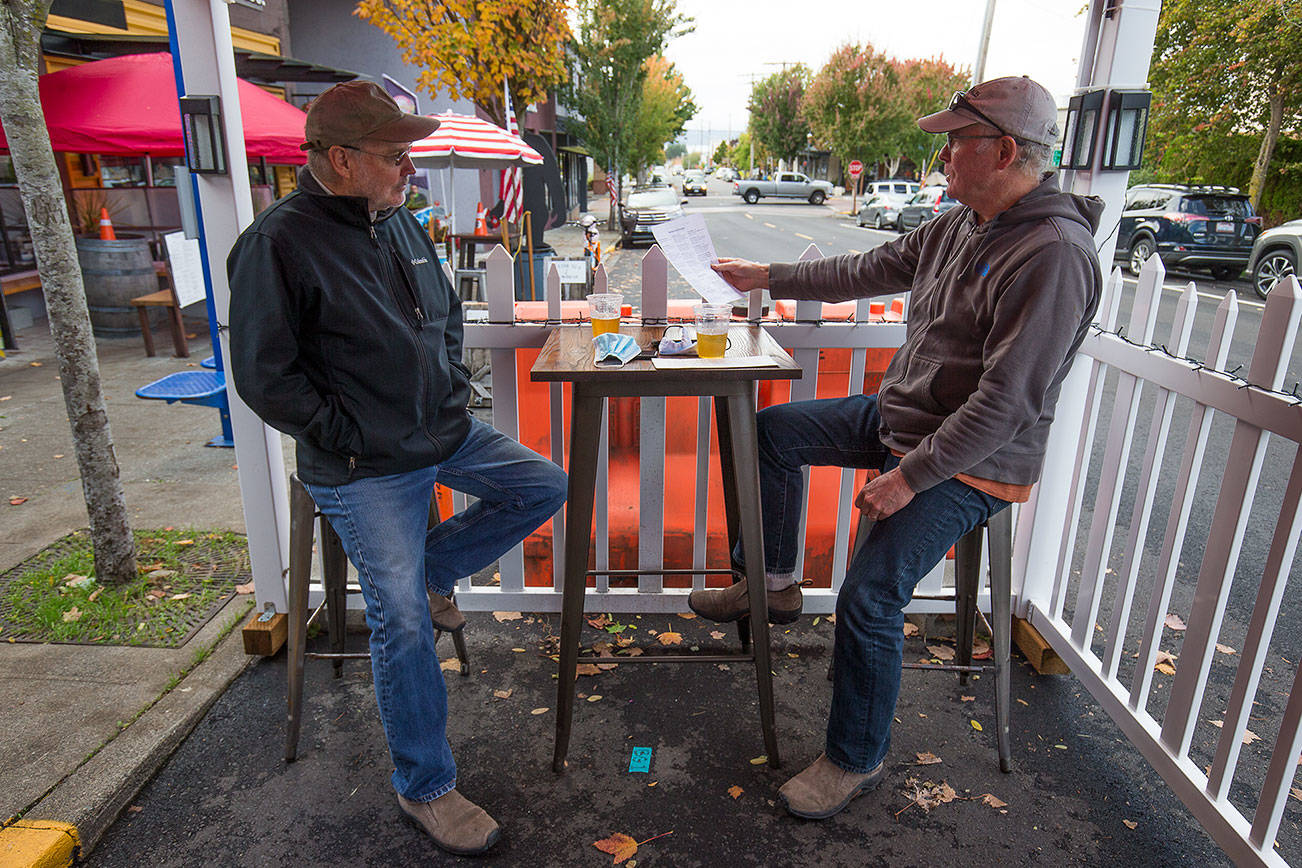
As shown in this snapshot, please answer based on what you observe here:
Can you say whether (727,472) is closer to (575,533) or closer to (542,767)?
(575,533)

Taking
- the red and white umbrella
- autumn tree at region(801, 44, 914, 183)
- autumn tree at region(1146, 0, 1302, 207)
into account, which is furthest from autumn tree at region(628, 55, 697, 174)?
the red and white umbrella

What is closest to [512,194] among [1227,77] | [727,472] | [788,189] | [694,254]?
[694,254]

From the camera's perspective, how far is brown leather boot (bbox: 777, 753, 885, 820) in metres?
2.37

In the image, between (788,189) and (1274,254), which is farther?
(788,189)

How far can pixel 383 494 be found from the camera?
2283 millimetres

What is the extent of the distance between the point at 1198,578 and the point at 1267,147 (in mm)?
21209

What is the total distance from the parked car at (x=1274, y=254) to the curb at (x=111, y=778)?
15.5 m

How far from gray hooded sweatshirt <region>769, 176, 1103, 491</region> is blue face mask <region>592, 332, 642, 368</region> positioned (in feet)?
2.66

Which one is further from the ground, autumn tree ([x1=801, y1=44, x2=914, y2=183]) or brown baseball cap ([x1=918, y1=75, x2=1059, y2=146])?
autumn tree ([x1=801, y1=44, x2=914, y2=183])

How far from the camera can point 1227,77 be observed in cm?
1855

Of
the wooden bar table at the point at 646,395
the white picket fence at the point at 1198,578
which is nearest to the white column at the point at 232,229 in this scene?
the wooden bar table at the point at 646,395

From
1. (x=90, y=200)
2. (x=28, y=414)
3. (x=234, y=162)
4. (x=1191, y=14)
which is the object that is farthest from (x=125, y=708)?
(x=1191, y=14)

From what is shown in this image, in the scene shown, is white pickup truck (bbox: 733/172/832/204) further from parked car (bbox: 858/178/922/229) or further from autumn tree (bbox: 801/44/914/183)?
parked car (bbox: 858/178/922/229)

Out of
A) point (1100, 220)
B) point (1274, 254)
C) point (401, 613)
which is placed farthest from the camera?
point (1274, 254)
